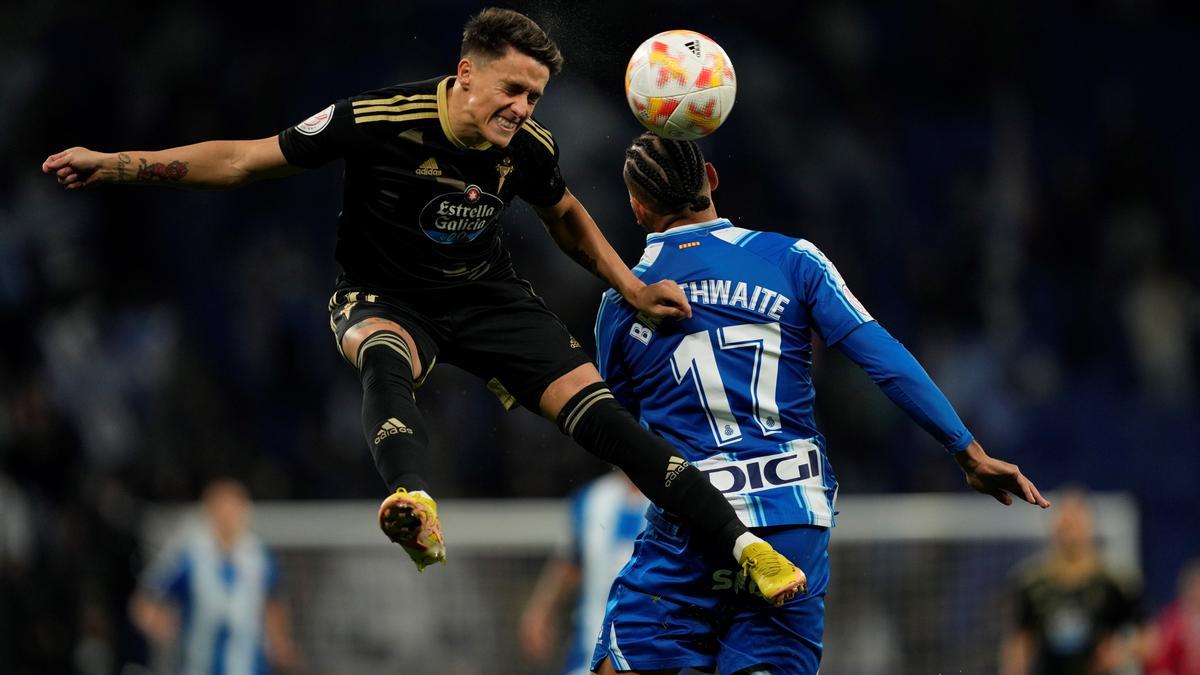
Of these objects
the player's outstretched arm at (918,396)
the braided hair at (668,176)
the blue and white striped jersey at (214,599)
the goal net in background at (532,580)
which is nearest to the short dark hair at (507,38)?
the braided hair at (668,176)

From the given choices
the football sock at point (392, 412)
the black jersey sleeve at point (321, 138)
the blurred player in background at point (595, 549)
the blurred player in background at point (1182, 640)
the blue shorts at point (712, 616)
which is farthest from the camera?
the blurred player in background at point (1182, 640)

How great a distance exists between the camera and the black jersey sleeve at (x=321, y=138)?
4.97 metres

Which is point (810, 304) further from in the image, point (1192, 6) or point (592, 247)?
point (1192, 6)

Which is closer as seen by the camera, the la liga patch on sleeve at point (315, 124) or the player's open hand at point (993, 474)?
the player's open hand at point (993, 474)

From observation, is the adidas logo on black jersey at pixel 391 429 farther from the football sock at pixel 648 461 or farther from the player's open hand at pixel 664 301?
the player's open hand at pixel 664 301

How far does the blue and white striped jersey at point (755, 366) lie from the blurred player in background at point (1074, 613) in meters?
5.82

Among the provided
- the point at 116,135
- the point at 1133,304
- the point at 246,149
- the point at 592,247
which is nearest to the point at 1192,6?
the point at 1133,304

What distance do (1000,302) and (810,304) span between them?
9045mm

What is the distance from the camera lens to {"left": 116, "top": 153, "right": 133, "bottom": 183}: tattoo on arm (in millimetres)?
4801

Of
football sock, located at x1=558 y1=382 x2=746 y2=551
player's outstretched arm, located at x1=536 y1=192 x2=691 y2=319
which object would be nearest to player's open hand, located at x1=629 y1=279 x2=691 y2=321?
player's outstretched arm, located at x1=536 y1=192 x2=691 y2=319

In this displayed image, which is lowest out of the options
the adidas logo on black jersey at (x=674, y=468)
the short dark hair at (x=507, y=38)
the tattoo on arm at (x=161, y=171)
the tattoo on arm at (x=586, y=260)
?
the adidas logo on black jersey at (x=674, y=468)

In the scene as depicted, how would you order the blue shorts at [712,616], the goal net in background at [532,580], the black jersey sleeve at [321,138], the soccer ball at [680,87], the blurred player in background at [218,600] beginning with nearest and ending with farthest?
1. the blue shorts at [712,616]
2. the black jersey sleeve at [321,138]
3. the soccer ball at [680,87]
4. the blurred player in background at [218,600]
5. the goal net in background at [532,580]

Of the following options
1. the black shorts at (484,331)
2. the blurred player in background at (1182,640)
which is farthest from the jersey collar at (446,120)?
the blurred player in background at (1182,640)

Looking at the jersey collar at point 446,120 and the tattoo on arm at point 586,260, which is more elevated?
the jersey collar at point 446,120
